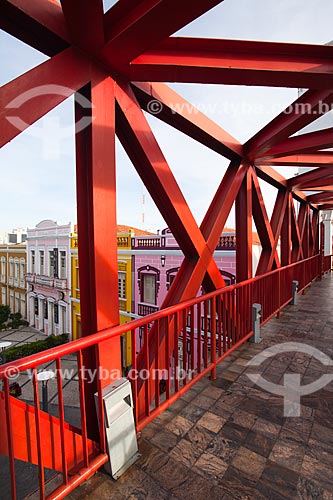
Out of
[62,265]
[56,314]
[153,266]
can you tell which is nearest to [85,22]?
[153,266]

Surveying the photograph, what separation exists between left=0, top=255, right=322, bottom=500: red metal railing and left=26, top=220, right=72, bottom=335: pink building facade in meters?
12.5

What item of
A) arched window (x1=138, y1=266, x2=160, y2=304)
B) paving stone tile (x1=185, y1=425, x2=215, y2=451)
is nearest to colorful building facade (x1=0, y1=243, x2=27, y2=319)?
arched window (x1=138, y1=266, x2=160, y2=304)

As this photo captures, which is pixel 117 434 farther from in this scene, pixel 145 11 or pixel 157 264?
pixel 157 264

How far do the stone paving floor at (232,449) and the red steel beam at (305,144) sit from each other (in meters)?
2.76

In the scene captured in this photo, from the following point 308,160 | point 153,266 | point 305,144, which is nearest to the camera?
point 305,144

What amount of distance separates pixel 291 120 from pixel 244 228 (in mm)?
1548

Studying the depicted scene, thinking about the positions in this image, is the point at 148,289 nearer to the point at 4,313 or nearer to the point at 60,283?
the point at 60,283

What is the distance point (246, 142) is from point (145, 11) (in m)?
2.44

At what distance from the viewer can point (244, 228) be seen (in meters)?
3.70

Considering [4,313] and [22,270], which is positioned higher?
[22,270]

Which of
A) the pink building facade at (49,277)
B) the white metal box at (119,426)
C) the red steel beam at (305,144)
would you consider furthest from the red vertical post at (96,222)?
the pink building facade at (49,277)

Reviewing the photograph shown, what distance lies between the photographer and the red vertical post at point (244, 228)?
11.9 feet

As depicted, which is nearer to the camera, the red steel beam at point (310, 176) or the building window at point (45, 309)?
the red steel beam at point (310, 176)

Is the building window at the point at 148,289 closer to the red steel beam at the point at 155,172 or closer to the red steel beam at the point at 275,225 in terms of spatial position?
the red steel beam at the point at 275,225
